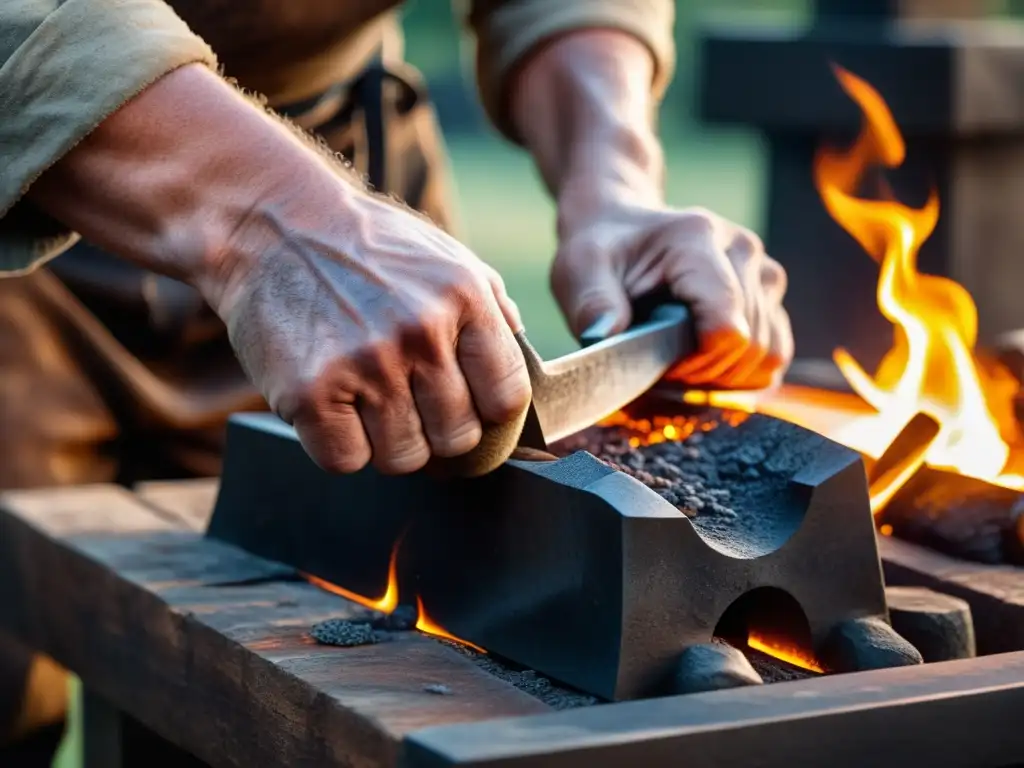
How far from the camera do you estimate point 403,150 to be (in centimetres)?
246

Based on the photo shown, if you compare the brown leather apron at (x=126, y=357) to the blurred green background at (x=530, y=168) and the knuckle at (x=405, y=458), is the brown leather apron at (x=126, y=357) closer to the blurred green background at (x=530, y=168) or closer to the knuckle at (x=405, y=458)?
the knuckle at (x=405, y=458)

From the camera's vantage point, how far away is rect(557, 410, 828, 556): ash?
1.33 metres

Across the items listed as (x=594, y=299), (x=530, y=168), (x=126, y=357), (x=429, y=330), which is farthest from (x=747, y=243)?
(x=530, y=168)

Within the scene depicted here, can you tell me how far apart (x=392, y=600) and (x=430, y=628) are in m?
0.07

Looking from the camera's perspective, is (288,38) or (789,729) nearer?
(789,729)

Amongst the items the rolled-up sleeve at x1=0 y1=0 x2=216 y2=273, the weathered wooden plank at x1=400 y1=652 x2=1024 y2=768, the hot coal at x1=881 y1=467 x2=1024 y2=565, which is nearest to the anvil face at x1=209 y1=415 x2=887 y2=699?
the weathered wooden plank at x1=400 y1=652 x2=1024 y2=768

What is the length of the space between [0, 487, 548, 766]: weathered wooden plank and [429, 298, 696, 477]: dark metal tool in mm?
173

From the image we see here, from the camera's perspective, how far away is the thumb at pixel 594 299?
1.64m

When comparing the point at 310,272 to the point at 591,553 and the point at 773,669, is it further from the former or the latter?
the point at 773,669

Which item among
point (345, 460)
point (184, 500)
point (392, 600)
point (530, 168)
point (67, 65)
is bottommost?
point (530, 168)

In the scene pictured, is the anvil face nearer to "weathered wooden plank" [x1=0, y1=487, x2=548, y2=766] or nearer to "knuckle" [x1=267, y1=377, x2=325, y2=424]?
"weathered wooden plank" [x1=0, y1=487, x2=548, y2=766]

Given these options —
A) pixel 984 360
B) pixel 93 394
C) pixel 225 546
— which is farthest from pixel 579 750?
pixel 93 394

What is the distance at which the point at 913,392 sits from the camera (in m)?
1.77

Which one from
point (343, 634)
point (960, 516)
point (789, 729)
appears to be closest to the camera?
point (789, 729)
